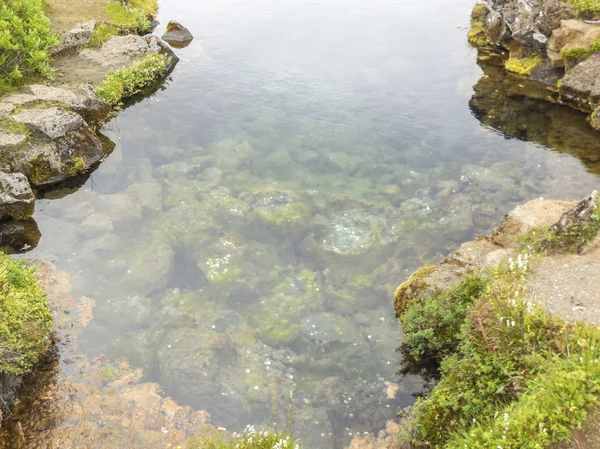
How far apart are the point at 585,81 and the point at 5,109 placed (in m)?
36.4

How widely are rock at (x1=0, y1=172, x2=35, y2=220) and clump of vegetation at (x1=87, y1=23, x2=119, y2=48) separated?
750 inches

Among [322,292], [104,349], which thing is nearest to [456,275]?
[322,292]

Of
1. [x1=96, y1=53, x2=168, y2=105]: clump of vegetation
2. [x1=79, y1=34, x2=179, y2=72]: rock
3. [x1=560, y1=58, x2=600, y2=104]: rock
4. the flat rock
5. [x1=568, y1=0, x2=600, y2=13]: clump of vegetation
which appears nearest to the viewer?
the flat rock

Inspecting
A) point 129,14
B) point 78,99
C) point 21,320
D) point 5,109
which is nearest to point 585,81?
point 78,99

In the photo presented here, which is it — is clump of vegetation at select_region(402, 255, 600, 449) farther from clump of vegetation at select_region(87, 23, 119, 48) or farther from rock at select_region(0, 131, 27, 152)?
clump of vegetation at select_region(87, 23, 119, 48)

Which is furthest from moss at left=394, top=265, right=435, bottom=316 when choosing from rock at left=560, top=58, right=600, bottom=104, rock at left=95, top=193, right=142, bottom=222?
rock at left=560, top=58, right=600, bottom=104

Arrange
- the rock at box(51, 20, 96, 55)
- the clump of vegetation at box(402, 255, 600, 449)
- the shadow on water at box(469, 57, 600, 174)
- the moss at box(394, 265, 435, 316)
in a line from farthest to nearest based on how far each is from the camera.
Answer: the rock at box(51, 20, 96, 55) → the shadow on water at box(469, 57, 600, 174) → the moss at box(394, 265, 435, 316) → the clump of vegetation at box(402, 255, 600, 449)

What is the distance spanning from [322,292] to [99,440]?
384 inches

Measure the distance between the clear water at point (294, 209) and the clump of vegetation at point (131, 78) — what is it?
1345 millimetres

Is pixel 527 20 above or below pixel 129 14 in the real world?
above

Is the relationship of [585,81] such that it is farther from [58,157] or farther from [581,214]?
[58,157]

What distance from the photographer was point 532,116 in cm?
3100

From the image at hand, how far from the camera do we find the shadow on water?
27547mm

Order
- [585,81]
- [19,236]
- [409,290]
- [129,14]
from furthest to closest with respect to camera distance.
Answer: [129,14]
[585,81]
[19,236]
[409,290]
